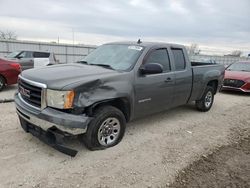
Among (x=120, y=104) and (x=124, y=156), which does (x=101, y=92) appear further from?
(x=124, y=156)

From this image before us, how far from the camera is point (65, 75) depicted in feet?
13.2

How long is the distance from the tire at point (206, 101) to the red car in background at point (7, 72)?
21.4ft

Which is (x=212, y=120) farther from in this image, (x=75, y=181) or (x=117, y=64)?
(x=75, y=181)

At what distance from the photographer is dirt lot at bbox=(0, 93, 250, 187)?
11.1 ft

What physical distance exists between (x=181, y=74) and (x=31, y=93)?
3379 millimetres

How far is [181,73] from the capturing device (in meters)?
5.81

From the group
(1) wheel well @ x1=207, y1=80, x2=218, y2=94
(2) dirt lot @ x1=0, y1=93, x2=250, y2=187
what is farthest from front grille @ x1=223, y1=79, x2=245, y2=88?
(2) dirt lot @ x1=0, y1=93, x2=250, y2=187

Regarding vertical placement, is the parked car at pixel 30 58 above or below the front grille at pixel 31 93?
below

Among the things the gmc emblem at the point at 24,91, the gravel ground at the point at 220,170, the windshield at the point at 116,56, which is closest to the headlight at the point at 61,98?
the gmc emblem at the point at 24,91

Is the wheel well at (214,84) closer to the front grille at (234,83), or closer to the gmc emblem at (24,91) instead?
the front grille at (234,83)

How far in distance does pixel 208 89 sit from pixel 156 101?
2671 mm

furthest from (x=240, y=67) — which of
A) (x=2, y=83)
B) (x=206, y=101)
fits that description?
(x=2, y=83)

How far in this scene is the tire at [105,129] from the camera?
3.96 m

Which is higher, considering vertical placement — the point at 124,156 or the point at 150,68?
the point at 150,68
